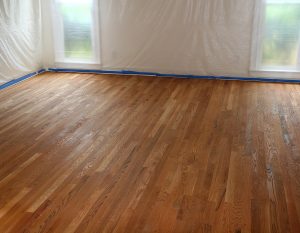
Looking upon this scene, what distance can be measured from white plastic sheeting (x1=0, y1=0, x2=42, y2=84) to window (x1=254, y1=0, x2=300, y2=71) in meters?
3.55

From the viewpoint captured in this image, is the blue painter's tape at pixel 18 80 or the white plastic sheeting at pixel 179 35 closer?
the blue painter's tape at pixel 18 80

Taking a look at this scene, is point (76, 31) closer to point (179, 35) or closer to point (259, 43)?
point (179, 35)

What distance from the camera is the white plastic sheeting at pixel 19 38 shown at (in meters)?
5.30

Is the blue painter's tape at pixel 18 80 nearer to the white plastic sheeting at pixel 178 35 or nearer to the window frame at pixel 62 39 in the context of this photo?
the window frame at pixel 62 39

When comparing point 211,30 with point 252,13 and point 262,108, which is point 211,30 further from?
point 262,108

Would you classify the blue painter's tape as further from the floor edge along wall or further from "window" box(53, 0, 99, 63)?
"window" box(53, 0, 99, 63)

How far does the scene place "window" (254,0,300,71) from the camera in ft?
17.4

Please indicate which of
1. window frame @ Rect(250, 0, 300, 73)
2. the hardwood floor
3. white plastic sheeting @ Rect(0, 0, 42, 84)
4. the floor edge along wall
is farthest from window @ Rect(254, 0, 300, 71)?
white plastic sheeting @ Rect(0, 0, 42, 84)

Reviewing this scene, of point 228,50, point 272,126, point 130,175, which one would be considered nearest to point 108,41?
point 228,50

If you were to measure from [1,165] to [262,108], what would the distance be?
9.79ft

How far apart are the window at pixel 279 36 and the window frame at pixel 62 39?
255cm

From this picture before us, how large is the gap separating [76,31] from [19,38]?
3.09 feet

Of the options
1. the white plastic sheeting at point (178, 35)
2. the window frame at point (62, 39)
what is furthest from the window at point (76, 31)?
the white plastic sheeting at point (178, 35)

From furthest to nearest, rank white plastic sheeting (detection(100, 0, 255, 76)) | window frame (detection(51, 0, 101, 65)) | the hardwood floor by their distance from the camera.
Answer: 1. window frame (detection(51, 0, 101, 65))
2. white plastic sheeting (detection(100, 0, 255, 76))
3. the hardwood floor
